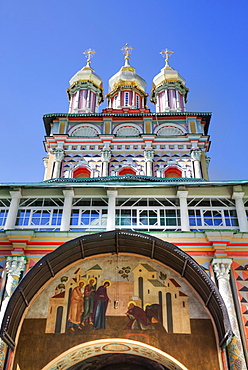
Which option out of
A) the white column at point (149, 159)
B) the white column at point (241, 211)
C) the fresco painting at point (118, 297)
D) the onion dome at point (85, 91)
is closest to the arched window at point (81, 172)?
the white column at point (149, 159)

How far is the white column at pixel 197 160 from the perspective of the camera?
2208 centimetres

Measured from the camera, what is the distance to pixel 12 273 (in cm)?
1280

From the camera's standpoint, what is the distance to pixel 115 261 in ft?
44.6

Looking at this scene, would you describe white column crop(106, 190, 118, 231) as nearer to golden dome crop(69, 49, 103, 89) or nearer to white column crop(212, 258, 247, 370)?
white column crop(212, 258, 247, 370)

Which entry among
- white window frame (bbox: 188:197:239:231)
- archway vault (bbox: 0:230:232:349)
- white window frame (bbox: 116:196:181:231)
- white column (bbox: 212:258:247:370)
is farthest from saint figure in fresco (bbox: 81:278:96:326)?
→ white window frame (bbox: 188:197:239:231)

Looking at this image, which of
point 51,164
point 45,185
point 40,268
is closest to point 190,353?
point 40,268

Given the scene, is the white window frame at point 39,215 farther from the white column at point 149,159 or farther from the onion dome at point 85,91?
the onion dome at point 85,91

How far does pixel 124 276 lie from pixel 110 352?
2127mm

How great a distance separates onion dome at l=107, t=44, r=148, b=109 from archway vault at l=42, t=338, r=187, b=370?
53.1ft

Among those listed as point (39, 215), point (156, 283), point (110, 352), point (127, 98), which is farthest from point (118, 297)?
point (127, 98)

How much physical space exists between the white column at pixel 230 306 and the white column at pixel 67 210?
171 inches

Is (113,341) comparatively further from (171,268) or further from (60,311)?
(171,268)

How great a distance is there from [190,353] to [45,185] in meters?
6.48

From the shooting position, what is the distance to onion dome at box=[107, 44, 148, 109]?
27.3m
